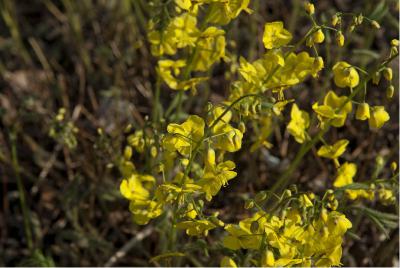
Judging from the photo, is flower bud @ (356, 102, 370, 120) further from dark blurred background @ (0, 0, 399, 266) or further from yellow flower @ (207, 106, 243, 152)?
dark blurred background @ (0, 0, 399, 266)

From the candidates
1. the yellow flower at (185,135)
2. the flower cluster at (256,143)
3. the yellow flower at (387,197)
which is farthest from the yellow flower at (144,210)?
the yellow flower at (387,197)

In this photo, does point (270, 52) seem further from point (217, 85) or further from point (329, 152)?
point (217, 85)

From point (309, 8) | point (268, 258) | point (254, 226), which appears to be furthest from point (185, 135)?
point (309, 8)

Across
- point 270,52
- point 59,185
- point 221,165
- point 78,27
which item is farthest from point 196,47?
point 78,27

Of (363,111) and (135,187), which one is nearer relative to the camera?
(363,111)

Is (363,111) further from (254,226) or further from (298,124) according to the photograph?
(254,226)

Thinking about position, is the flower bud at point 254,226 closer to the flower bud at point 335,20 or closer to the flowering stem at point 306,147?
the flowering stem at point 306,147
